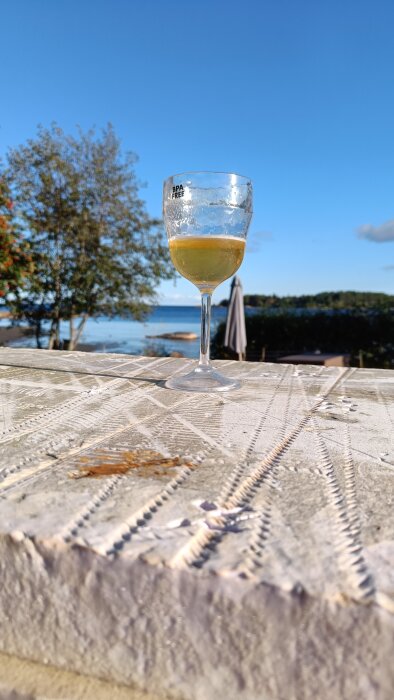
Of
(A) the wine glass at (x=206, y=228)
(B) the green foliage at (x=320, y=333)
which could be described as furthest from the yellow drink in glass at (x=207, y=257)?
(B) the green foliage at (x=320, y=333)

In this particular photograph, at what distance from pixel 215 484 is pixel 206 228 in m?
0.78

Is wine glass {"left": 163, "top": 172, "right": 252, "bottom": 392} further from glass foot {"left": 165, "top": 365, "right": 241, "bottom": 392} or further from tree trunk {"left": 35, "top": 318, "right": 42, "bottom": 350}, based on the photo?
tree trunk {"left": 35, "top": 318, "right": 42, "bottom": 350}

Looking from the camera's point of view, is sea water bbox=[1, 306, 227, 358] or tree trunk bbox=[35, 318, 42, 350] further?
sea water bbox=[1, 306, 227, 358]

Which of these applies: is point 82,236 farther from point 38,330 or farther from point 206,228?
point 206,228

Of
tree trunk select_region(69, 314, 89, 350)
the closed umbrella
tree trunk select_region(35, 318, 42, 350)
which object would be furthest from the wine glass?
tree trunk select_region(35, 318, 42, 350)

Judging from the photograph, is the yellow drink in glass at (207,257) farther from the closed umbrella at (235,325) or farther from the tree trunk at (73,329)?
the tree trunk at (73,329)

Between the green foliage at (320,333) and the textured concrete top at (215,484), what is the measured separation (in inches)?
412

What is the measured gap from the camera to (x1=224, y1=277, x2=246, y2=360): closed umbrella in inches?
348

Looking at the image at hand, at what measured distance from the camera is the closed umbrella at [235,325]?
8.85 m

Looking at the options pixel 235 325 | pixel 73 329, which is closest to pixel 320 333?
pixel 235 325

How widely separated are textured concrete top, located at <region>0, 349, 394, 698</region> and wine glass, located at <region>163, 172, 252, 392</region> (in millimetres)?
256

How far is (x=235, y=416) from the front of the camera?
2.70ft

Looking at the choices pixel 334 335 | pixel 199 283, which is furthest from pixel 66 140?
pixel 199 283

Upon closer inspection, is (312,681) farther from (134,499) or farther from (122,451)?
(122,451)
